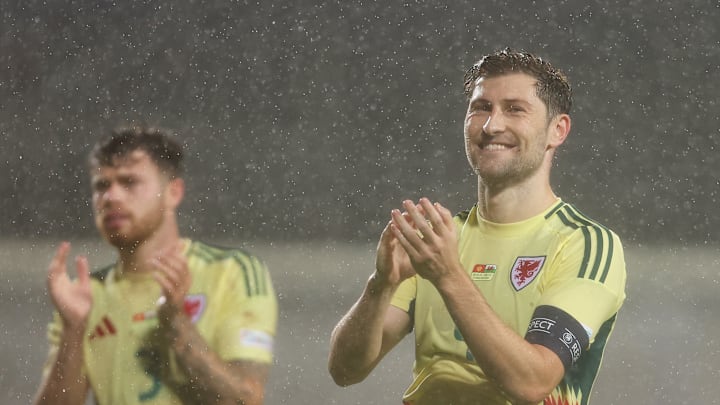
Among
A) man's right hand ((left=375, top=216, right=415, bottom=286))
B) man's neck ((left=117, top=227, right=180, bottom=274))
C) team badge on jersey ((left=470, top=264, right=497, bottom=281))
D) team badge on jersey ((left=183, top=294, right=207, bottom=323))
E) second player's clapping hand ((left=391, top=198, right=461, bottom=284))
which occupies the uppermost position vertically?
second player's clapping hand ((left=391, top=198, right=461, bottom=284))

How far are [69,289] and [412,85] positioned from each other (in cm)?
76

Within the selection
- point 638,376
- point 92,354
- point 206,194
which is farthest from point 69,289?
point 638,376

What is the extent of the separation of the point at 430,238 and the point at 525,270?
0.14 m

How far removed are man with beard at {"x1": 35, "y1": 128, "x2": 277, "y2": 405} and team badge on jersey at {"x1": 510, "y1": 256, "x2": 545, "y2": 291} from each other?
0.22 metres

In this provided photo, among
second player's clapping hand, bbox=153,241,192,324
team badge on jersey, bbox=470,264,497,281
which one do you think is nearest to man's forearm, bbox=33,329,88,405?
second player's clapping hand, bbox=153,241,192,324

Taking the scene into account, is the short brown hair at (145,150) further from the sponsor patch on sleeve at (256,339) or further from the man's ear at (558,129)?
the man's ear at (558,129)

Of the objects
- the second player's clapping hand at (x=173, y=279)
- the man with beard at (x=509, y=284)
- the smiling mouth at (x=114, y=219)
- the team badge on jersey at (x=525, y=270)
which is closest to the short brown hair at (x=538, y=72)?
the man with beard at (x=509, y=284)

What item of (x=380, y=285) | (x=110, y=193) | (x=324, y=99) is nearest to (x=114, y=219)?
(x=110, y=193)

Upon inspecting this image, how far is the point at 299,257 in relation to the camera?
54.7 inches

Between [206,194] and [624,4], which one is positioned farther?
[624,4]

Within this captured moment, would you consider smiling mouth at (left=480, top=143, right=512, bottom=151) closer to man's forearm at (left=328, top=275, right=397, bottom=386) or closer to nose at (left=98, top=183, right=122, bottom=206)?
man's forearm at (left=328, top=275, right=397, bottom=386)

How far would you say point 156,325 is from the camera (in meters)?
0.88

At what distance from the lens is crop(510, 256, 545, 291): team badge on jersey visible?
66 centimetres

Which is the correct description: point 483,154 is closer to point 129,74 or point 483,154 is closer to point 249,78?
point 249,78
